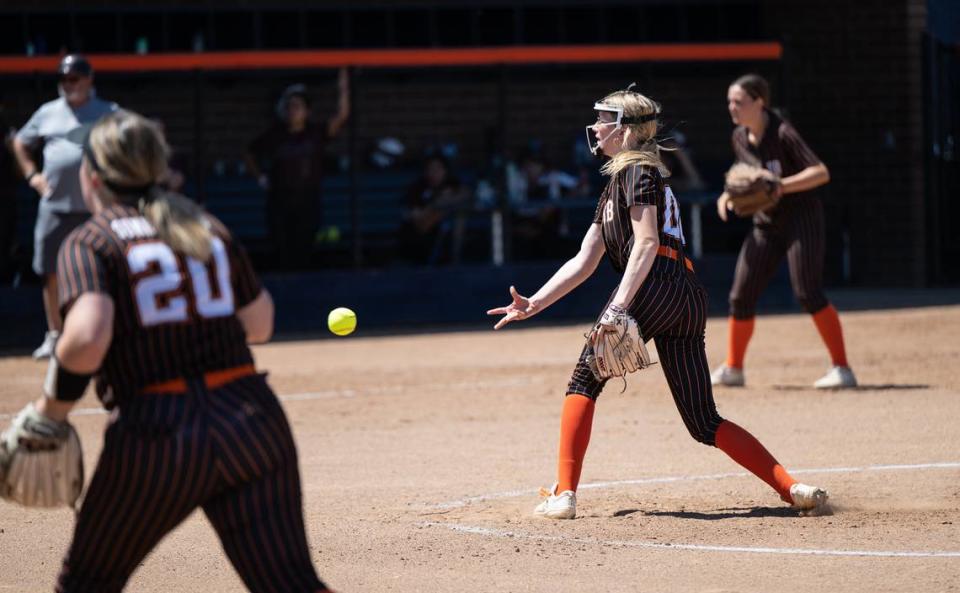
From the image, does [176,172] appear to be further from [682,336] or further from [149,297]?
[149,297]

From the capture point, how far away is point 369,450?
8898 mm

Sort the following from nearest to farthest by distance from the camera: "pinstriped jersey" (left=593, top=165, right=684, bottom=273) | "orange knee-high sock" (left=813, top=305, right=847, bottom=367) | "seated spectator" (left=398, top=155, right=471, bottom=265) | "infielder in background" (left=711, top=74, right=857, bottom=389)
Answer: "pinstriped jersey" (left=593, top=165, right=684, bottom=273) → "infielder in background" (left=711, top=74, right=857, bottom=389) → "orange knee-high sock" (left=813, top=305, right=847, bottom=367) → "seated spectator" (left=398, top=155, right=471, bottom=265)

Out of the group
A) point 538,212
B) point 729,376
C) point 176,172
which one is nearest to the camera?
point 729,376

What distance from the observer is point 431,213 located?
623 inches

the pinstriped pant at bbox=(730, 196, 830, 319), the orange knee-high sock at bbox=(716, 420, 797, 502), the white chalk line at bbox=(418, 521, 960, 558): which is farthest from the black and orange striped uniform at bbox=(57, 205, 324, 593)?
the pinstriped pant at bbox=(730, 196, 830, 319)

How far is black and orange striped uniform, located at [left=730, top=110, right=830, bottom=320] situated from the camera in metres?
10.1

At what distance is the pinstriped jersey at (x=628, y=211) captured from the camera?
6215 mm

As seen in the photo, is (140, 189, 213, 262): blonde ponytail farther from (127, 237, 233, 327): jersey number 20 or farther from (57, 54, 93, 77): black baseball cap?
(57, 54, 93, 77): black baseball cap

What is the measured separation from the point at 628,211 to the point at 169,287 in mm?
2895

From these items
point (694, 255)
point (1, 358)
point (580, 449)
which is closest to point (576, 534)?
point (580, 449)

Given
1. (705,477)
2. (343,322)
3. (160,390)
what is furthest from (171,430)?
(705,477)

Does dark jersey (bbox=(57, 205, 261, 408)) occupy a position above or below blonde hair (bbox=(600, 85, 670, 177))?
below

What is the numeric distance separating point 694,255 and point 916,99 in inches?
155

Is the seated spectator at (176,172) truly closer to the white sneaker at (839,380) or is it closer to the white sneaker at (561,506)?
the white sneaker at (839,380)
